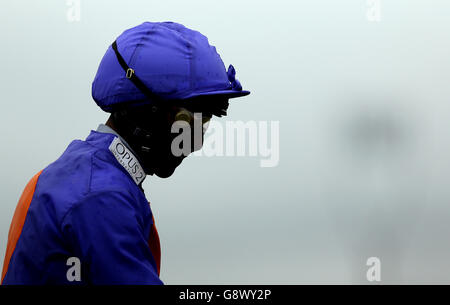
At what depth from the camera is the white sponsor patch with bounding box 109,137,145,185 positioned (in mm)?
2449

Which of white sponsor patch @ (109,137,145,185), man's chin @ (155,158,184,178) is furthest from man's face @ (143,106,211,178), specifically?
white sponsor patch @ (109,137,145,185)

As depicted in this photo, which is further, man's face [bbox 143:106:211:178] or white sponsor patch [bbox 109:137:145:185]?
man's face [bbox 143:106:211:178]

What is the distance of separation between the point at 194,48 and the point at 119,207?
79 cm

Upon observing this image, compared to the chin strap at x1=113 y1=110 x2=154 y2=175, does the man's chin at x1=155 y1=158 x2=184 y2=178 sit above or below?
below

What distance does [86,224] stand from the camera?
212cm

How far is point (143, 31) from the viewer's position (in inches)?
104

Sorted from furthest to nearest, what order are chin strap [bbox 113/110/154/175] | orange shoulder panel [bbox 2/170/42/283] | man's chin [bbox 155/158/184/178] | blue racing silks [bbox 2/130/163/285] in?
man's chin [bbox 155/158/184/178]
chin strap [bbox 113/110/154/175]
orange shoulder panel [bbox 2/170/42/283]
blue racing silks [bbox 2/130/163/285]

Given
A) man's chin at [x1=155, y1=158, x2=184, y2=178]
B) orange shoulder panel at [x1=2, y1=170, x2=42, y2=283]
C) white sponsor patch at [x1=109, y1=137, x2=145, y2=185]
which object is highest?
white sponsor patch at [x1=109, y1=137, x2=145, y2=185]

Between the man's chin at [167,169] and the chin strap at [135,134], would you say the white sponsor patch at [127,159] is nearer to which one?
the chin strap at [135,134]

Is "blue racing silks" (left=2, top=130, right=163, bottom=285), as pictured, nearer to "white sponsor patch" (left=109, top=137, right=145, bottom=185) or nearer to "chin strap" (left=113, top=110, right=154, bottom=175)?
"white sponsor patch" (left=109, top=137, right=145, bottom=185)

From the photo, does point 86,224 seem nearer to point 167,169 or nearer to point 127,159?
point 127,159

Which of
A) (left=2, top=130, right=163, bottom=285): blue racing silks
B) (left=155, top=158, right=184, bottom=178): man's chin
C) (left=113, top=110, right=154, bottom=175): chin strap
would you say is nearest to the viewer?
(left=2, top=130, right=163, bottom=285): blue racing silks
